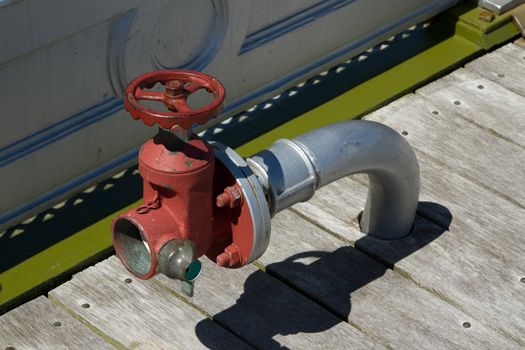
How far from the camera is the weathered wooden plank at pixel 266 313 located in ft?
9.90

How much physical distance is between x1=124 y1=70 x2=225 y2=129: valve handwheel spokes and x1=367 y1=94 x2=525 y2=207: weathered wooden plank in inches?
52.7

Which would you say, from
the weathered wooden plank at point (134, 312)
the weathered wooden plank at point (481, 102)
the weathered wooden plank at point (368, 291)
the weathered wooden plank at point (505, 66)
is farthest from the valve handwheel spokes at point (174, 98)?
the weathered wooden plank at point (505, 66)

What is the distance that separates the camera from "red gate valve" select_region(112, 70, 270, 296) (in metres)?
2.53

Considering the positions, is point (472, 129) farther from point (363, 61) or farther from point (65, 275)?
point (65, 275)

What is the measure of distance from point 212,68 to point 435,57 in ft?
3.25

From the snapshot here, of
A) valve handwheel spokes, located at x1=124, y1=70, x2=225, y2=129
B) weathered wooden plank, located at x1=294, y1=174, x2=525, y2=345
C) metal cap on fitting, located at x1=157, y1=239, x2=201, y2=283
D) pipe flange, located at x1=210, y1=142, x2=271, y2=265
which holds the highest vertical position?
valve handwheel spokes, located at x1=124, y1=70, x2=225, y2=129

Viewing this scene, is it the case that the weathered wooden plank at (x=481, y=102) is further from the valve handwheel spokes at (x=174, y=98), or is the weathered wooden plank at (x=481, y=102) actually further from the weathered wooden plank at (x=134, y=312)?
the valve handwheel spokes at (x=174, y=98)

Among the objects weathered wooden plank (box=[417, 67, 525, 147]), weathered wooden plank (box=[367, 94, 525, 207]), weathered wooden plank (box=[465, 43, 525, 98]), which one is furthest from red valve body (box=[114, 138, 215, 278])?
weathered wooden plank (box=[465, 43, 525, 98])

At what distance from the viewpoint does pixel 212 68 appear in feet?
12.5

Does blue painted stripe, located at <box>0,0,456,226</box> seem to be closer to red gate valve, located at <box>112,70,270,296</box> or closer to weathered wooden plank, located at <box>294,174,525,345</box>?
weathered wooden plank, located at <box>294,174,525,345</box>

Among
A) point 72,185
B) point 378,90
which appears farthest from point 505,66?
point 72,185

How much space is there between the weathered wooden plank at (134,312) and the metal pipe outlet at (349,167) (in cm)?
43

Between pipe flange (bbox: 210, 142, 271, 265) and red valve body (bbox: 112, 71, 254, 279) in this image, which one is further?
pipe flange (bbox: 210, 142, 271, 265)

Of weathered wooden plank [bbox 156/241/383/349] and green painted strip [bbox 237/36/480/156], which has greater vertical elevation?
green painted strip [bbox 237/36/480/156]
